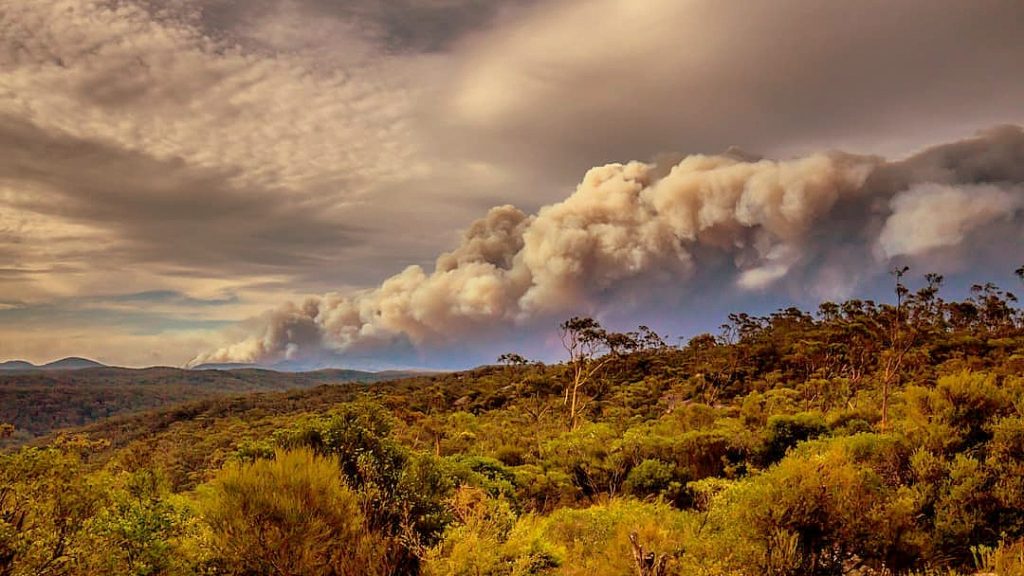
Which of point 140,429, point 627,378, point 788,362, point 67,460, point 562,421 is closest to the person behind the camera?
point 67,460

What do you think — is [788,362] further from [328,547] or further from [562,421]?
[328,547]

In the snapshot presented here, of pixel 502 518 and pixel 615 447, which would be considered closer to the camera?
pixel 502 518

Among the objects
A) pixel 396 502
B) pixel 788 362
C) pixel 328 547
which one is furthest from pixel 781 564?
pixel 788 362

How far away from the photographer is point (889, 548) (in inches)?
Answer: 546

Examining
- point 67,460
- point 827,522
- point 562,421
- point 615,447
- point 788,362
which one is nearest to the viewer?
point 67,460

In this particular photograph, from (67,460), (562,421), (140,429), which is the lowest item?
(140,429)

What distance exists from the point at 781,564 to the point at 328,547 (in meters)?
10.3

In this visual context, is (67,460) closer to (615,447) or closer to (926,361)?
(615,447)

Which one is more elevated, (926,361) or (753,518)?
(926,361)

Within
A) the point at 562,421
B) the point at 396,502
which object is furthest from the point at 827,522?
the point at 562,421

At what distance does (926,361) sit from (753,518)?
54.4 metres

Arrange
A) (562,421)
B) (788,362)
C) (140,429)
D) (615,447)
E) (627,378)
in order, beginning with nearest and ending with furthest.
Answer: (615,447), (562,421), (788,362), (627,378), (140,429)

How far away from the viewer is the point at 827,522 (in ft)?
43.8

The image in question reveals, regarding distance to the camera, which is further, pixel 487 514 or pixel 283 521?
pixel 487 514
